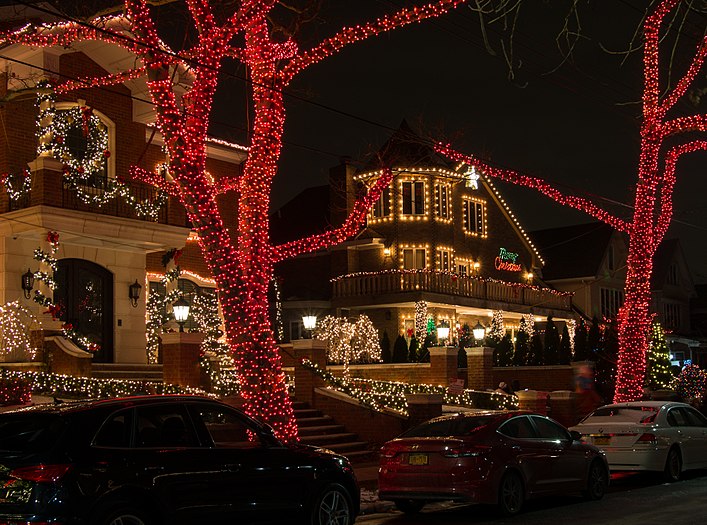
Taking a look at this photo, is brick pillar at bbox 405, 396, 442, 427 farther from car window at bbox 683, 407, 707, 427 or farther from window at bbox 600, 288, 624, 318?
window at bbox 600, 288, 624, 318

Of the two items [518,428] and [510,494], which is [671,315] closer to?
[518,428]

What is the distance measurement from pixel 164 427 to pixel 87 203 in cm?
1461

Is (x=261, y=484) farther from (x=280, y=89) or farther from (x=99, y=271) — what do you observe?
(x=99, y=271)

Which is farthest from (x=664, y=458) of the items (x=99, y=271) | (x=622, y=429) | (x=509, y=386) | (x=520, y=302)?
(x=520, y=302)

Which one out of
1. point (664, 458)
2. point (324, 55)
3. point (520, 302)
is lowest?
point (664, 458)

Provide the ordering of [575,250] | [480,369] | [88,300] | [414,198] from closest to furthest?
[88,300], [480,369], [414,198], [575,250]

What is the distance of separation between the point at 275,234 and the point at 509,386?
19610 mm

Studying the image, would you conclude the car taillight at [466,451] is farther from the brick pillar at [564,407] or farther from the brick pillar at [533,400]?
the brick pillar at [564,407]

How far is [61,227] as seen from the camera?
22.3m

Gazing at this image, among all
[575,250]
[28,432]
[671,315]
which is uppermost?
[575,250]

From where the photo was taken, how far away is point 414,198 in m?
42.5

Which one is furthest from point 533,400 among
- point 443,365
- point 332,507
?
point 332,507

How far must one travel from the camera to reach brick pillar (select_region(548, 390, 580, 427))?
2459 centimetres

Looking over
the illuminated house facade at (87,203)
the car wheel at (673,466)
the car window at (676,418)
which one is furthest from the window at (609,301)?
the car wheel at (673,466)
